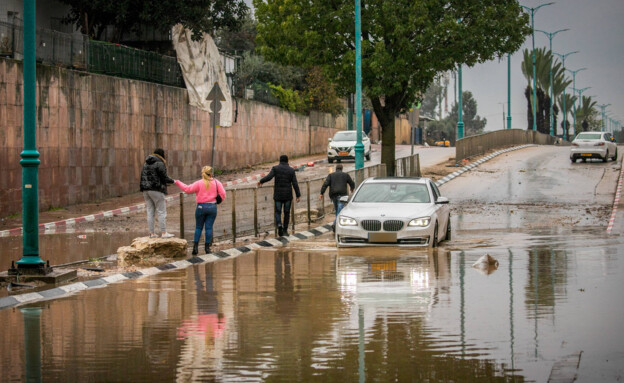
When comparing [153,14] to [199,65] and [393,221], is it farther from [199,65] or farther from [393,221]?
[393,221]

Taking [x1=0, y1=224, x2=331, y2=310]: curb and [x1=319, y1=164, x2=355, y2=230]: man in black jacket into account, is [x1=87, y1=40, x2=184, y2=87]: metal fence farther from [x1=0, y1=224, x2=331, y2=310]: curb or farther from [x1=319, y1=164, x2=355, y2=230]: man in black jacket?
[x1=0, y1=224, x2=331, y2=310]: curb

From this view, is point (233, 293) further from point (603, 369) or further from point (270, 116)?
point (270, 116)

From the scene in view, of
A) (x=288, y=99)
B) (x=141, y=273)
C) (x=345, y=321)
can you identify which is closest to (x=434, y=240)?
(x=141, y=273)

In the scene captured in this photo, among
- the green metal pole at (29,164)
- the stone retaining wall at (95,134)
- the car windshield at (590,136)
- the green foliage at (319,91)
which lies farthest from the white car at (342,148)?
the green metal pole at (29,164)

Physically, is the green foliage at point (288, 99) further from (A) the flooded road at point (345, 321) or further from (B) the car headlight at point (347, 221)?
(A) the flooded road at point (345, 321)

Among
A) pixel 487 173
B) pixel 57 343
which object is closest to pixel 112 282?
pixel 57 343

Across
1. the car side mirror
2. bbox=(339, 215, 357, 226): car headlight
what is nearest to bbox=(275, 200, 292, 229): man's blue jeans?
bbox=(339, 215, 357, 226): car headlight

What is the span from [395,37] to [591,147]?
49.6 ft

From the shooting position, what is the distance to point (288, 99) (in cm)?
5947

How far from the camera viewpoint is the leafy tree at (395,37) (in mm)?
38656

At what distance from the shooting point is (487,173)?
146 ft

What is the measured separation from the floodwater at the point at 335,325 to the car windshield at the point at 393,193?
3.72 meters

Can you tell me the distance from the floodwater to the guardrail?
33487mm

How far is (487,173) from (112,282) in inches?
1242
